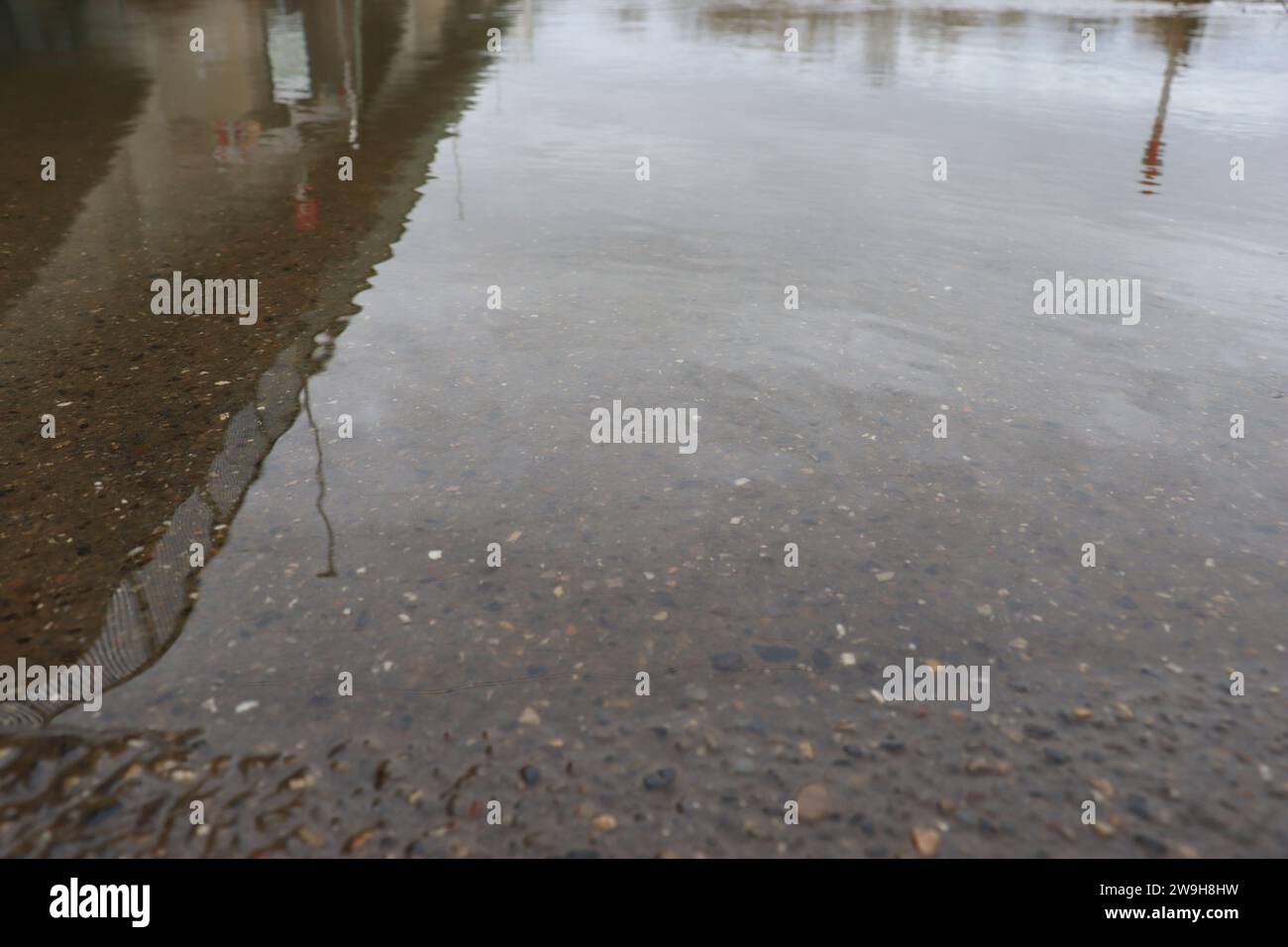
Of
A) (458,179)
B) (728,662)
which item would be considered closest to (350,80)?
(458,179)

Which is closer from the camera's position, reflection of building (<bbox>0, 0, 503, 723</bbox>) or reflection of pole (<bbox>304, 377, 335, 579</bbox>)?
reflection of building (<bbox>0, 0, 503, 723</bbox>)

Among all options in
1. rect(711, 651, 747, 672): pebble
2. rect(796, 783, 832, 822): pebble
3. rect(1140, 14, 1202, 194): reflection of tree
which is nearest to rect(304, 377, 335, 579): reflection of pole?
rect(711, 651, 747, 672): pebble

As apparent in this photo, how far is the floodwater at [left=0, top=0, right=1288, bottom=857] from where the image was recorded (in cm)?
257

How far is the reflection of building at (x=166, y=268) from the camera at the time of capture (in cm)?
333

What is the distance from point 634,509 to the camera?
3.85 m

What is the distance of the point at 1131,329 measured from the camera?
5656 mm

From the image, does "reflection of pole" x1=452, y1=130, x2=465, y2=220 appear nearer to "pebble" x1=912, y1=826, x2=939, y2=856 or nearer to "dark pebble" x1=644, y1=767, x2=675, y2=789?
"dark pebble" x1=644, y1=767, x2=675, y2=789

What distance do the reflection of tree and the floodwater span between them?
9.1 inches

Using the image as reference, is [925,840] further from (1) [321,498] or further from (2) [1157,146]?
(2) [1157,146]

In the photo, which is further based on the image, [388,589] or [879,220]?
[879,220]

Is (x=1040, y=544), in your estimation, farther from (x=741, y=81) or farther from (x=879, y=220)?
(x=741, y=81)

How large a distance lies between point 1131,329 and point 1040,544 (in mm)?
2642

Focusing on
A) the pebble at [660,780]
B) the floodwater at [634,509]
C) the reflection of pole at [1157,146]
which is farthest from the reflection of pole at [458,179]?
the reflection of pole at [1157,146]
